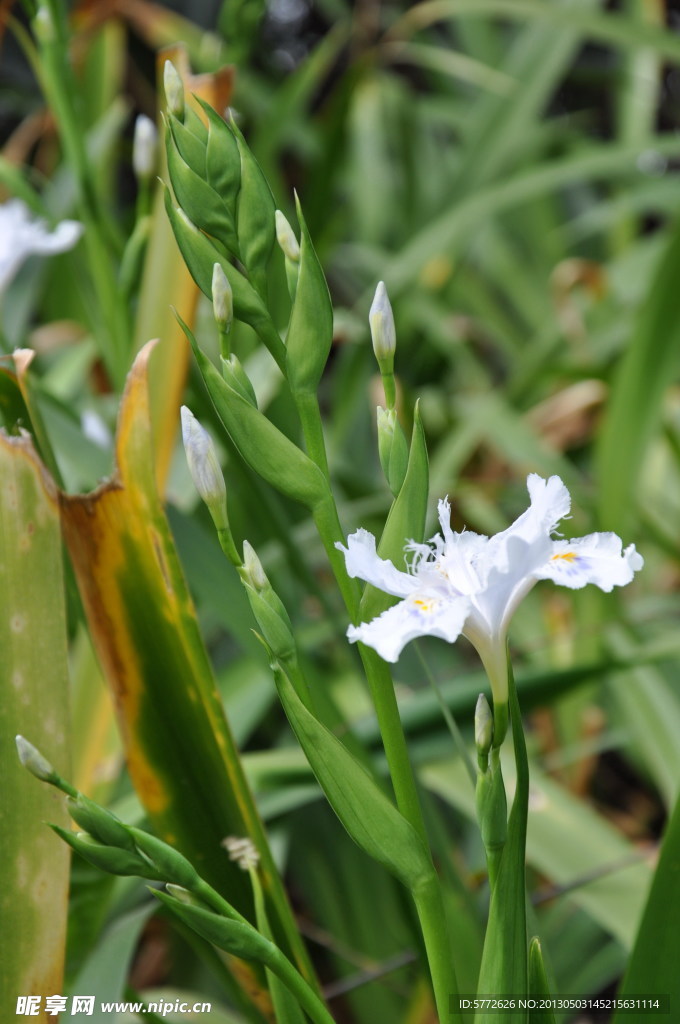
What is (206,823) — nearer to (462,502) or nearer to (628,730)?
(628,730)

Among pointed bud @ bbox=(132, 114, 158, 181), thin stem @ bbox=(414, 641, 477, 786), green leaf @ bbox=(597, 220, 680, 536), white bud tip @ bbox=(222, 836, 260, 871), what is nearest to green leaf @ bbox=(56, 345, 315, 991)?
white bud tip @ bbox=(222, 836, 260, 871)

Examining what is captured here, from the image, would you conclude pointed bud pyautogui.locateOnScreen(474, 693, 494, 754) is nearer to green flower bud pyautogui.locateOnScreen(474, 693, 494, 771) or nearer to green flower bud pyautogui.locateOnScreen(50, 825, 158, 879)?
green flower bud pyautogui.locateOnScreen(474, 693, 494, 771)

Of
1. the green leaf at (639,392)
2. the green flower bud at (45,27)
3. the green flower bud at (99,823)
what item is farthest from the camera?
the green leaf at (639,392)

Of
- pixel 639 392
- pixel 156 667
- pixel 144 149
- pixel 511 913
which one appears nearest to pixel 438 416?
pixel 639 392

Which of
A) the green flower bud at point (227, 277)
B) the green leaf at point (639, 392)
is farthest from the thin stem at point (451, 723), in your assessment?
the green leaf at point (639, 392)

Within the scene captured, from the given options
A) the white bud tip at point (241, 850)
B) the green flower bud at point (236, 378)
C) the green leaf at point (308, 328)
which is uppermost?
the green leaf at point (308, 328)

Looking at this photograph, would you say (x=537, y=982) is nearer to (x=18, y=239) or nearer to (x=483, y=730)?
(x=483, y=730)

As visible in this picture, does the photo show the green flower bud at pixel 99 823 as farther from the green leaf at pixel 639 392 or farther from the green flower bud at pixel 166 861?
the green leaf at pixel 639 392
